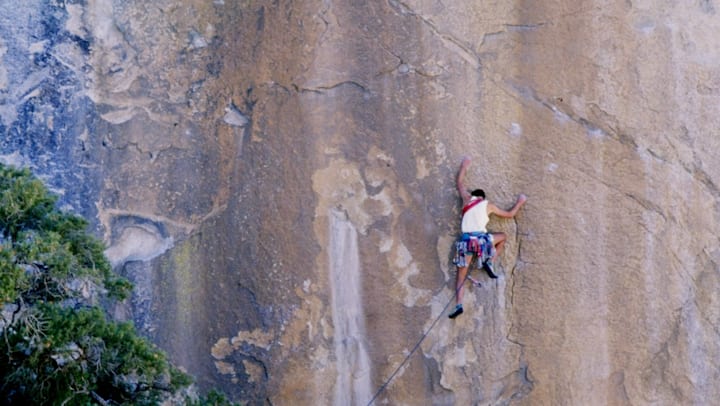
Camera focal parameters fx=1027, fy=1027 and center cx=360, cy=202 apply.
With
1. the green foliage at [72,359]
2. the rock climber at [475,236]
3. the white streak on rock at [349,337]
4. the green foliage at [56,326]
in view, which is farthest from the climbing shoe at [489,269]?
the green foliage at [72,359]

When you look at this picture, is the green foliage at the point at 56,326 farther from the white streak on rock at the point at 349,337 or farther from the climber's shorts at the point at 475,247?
the climber's shorts at the point at 475,247

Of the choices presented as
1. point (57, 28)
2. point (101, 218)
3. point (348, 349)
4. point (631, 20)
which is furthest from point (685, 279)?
point (57, 28)

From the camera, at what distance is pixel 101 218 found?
7.62 m

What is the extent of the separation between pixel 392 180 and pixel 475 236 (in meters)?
0.77

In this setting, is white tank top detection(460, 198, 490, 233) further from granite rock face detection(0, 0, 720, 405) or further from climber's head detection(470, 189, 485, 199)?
granite rock face detection(0, 0, 720, 405)

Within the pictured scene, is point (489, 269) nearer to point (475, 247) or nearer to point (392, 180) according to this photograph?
point (475, 247)

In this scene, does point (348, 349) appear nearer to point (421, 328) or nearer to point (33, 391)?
point (421, 328)

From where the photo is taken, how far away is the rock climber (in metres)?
7.48

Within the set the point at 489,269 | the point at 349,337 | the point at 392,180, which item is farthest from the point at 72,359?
the point at 489,269

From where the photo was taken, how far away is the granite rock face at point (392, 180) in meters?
7.59

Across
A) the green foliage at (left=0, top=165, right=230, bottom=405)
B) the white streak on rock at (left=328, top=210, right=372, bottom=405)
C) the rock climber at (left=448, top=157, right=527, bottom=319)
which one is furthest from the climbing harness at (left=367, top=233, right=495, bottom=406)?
the green foliage at (left=0, top=165, right=230, bottom=405)

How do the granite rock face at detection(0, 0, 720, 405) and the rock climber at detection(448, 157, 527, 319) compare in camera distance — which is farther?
the granite rock face at detection(0, 0, 720, 405)

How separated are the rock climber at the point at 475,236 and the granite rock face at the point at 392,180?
0.10 m

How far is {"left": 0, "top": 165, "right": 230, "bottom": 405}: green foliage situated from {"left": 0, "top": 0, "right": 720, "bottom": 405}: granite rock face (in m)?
1.55
